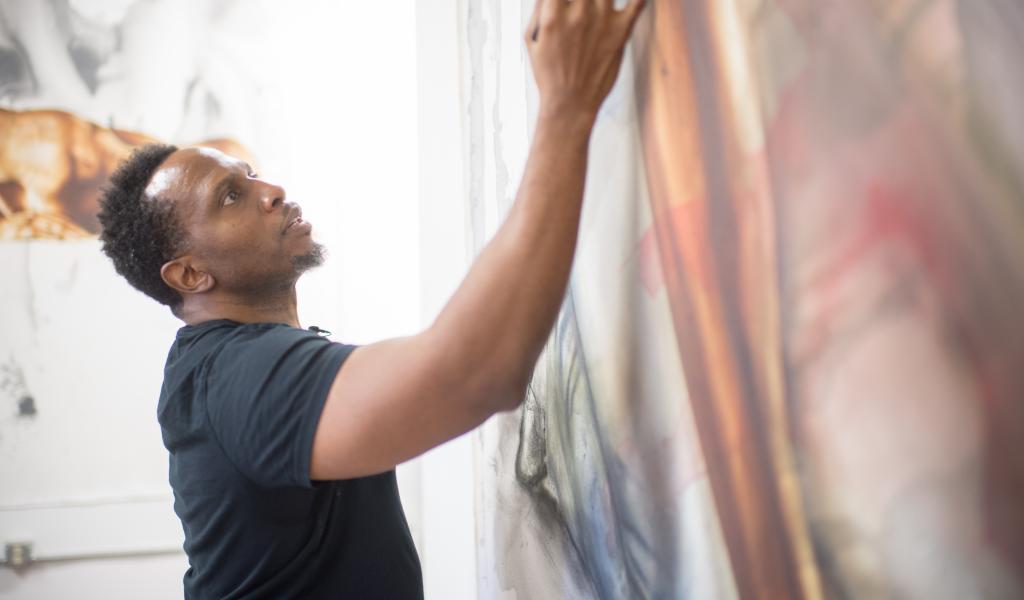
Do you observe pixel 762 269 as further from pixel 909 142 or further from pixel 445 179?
pixel 445 179

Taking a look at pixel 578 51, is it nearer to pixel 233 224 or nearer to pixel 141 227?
pixel 233 224

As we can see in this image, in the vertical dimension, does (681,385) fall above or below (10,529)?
above

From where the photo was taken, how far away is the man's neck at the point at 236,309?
3.56 feet

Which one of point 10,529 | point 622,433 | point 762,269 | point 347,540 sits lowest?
point 10,529

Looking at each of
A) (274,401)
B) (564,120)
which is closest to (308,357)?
(274,401)

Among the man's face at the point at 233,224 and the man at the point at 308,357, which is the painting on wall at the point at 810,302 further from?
the man's face at the point at 233,224

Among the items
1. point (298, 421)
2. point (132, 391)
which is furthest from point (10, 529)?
point (298, 421)

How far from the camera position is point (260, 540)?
0.94 meters

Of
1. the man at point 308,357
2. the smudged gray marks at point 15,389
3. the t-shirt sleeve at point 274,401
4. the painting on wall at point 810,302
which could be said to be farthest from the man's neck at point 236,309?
the smudged gray marks at point 15,389

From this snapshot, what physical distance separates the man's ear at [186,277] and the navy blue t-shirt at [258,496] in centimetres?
7

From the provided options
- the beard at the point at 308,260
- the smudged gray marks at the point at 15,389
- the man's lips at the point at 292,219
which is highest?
the man's lips at the point at 292,219

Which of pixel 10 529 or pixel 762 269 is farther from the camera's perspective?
pixel 10 529

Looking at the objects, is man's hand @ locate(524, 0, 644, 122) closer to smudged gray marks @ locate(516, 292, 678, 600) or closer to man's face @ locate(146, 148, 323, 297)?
smudged gray marks @ locate(516, 292, 678, 600)

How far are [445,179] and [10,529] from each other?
1.81m
